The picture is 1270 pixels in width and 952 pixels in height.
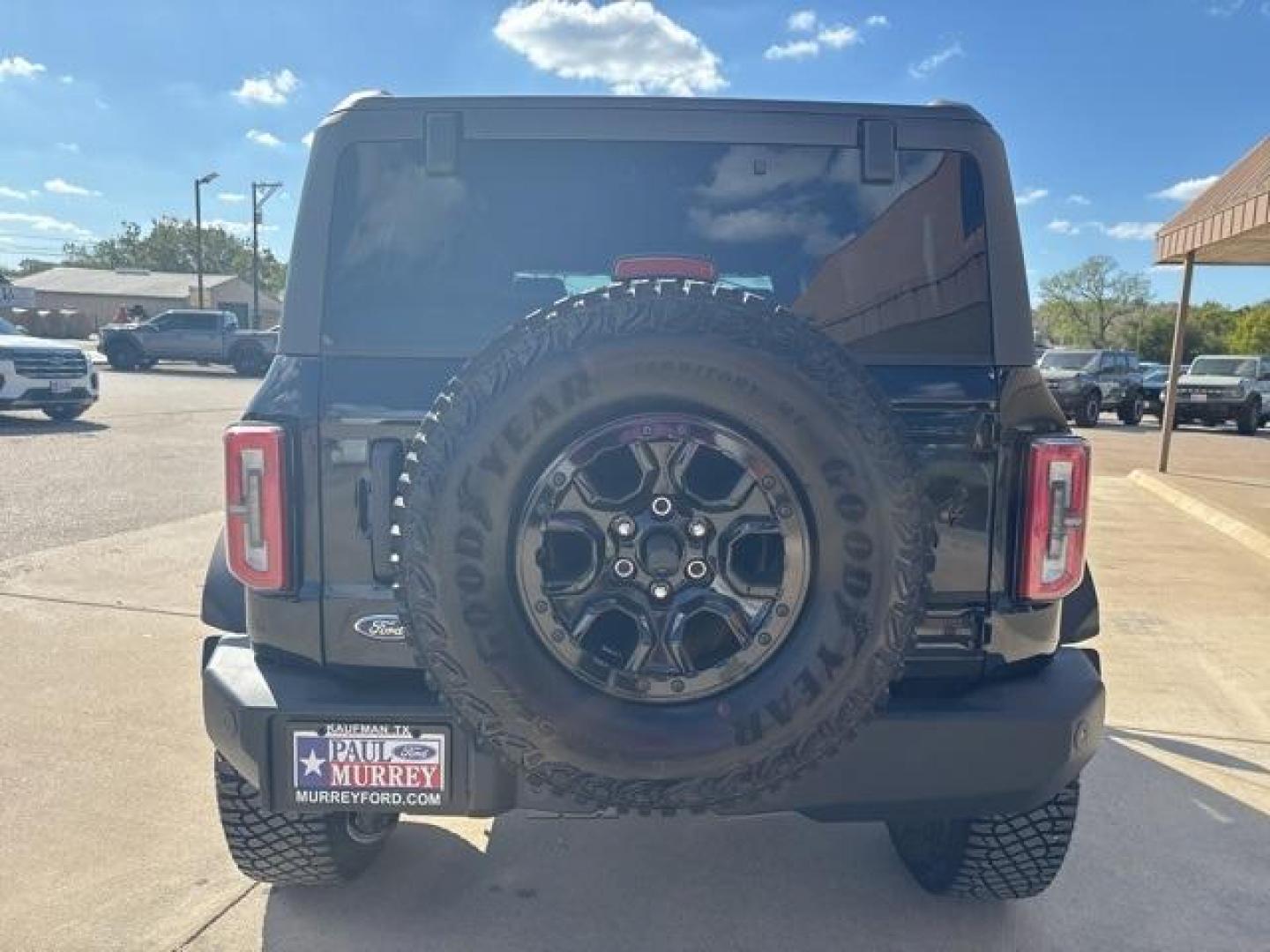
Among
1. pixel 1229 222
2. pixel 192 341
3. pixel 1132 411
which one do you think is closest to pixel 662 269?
pixel 1229 222

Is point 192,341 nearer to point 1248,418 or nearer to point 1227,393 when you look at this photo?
point 1227,393

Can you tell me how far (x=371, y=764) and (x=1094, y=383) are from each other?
911 inches

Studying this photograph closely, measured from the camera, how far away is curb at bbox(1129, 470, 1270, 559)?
798 centimetres

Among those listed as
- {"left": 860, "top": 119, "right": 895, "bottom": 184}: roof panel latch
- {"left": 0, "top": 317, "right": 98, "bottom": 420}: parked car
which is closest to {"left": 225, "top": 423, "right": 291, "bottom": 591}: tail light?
{"left": 860, "top": 119, "right": 895, "bottom": 184}: roof panel latch

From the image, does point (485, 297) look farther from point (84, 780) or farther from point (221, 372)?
point (221, 372)

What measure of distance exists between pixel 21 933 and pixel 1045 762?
2627 millimetres

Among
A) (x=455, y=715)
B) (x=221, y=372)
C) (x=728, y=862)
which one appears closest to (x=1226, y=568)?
(x=728, y=862)

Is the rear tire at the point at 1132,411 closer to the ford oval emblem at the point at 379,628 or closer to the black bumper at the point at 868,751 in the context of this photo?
the black bumper at the point at 868,751

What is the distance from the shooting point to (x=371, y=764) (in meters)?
2.03

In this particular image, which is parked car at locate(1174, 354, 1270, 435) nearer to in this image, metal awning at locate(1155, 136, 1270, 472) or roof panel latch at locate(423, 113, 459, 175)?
metal awning at locate(1155, 136, 1270, 472)

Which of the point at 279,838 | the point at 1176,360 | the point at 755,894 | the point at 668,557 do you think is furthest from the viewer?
the point at 1176,360

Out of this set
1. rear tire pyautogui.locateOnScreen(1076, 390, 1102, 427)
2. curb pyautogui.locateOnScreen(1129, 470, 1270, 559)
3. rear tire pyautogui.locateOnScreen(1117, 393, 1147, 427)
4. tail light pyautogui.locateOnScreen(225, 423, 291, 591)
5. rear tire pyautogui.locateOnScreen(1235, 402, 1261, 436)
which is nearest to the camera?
tail light pyautogui.locateOnScreen(225, 423, 291, 591)

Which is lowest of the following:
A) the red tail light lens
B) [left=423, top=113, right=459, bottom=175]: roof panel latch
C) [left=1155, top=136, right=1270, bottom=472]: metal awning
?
the red tail light lens

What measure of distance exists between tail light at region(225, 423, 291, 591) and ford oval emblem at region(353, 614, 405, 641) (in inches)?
7.7
